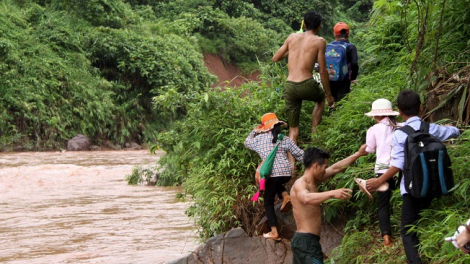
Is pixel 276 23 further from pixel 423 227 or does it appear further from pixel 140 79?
pixel 423 227

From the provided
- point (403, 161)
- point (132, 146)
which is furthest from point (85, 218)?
point (132, 146)

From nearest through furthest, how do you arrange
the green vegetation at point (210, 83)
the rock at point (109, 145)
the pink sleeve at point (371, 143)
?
the pink sleeve at point (371, 143) < the green vegetation at point (210, 83) < the rock at point (109, 145)

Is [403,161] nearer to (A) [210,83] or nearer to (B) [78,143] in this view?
(B) [78,143]

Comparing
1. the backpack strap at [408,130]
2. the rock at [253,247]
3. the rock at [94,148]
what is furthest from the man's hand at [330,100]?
the rock at [94,148]

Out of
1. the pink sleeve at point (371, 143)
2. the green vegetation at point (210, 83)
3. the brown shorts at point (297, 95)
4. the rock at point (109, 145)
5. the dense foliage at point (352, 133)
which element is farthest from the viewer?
the rock at point (109, 145)

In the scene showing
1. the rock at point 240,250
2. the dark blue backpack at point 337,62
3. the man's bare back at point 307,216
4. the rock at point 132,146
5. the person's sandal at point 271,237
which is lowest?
the rock at point 132,146

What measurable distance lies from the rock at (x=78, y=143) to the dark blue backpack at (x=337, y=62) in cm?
1929

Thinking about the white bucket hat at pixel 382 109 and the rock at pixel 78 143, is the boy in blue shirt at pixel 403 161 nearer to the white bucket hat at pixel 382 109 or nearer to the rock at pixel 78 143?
the white bucket hat at pixel 382 109

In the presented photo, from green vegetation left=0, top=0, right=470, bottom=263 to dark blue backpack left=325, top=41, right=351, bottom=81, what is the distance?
24cm

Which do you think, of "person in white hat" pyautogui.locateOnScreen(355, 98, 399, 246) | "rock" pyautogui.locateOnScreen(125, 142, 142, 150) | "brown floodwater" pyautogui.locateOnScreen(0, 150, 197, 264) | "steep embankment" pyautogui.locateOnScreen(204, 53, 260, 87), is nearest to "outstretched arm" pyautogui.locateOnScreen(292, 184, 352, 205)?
"person in white hat" pyautogui.locateOnScreen(355, 98, 399, 246)

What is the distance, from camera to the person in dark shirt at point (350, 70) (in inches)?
299

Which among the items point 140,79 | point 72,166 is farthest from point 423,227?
point 140,79

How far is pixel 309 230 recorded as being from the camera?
17.8 ft

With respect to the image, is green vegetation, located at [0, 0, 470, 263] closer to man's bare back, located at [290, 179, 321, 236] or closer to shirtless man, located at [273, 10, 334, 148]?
shirtless man, located at [273, 10, 334, 148]
